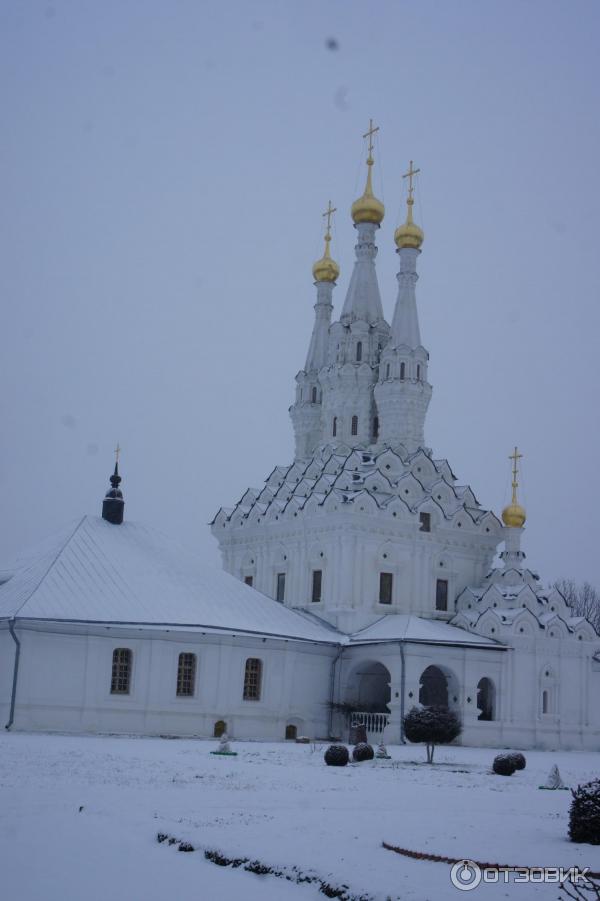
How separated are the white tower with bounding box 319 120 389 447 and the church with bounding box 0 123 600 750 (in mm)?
69

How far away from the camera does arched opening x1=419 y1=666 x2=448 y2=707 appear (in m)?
40.3

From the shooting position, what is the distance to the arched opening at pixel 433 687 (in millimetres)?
40281

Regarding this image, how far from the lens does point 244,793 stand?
1600 cm

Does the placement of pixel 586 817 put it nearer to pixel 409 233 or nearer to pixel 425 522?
pixel 425 522

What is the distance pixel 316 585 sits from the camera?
41219 millimetres

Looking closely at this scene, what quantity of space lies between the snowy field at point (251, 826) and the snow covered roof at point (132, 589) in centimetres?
996

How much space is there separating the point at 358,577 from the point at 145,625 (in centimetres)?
1011

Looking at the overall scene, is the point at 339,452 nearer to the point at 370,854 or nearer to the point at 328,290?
the point at 328,290

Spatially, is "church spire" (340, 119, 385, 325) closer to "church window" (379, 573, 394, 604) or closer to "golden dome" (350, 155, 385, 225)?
"golden dome" (350, 155, 385, 225)

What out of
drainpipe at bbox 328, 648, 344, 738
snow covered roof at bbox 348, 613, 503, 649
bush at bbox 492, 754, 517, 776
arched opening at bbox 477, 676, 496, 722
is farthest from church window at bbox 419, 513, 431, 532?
bush at bbox 492, 754, 517, 776

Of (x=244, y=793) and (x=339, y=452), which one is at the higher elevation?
(x=339, y=452)

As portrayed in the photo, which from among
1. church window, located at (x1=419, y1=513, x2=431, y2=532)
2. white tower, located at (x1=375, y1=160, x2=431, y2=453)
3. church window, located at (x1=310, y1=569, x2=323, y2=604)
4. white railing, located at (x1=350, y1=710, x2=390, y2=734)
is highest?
white tower, located at (x1=375, y1=160, x2=431, y2=453)

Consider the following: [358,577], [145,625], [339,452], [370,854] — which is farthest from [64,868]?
[339,452]

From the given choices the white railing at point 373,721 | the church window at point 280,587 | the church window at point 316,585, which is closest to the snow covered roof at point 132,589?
the church window at point 316,585
